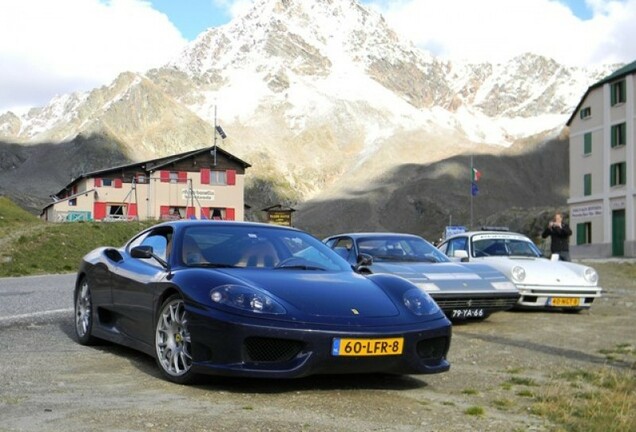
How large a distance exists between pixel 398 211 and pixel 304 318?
109m

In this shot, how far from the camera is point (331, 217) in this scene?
116 meters

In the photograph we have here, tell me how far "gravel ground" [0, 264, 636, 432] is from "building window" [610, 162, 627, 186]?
42.0 meters

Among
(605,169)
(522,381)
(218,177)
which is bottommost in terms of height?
(522,381)

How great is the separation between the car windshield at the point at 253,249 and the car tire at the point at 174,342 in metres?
0.50

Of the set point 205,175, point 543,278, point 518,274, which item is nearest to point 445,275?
point 518,274

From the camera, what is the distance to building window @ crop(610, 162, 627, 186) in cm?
4775

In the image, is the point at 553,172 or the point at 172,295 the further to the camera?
the point at 553,172

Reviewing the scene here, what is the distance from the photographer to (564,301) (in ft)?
41.8

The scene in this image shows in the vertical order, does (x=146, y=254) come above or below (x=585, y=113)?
below

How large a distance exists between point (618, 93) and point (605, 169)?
4804mm

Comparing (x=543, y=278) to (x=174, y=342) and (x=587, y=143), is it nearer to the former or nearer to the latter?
(x=174, y=342)

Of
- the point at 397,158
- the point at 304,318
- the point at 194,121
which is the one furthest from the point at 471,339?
A: the point at 194,121

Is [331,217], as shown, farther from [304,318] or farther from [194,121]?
[304,318]

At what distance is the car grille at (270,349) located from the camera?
5.49 meters
